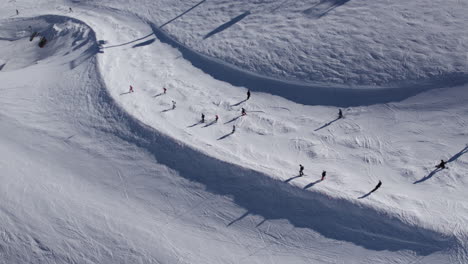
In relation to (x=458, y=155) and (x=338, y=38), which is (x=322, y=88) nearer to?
(x=338, y=38)

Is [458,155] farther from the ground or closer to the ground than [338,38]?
closer to the ground

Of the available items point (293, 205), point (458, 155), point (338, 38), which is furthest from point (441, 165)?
point (338, 38)

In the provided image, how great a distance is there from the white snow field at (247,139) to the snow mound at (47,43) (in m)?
0.59

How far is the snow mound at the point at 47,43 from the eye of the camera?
36812mm

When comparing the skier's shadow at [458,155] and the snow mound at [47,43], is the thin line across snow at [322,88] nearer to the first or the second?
the skier's shadow at [458,155]

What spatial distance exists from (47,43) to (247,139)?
31.4 m

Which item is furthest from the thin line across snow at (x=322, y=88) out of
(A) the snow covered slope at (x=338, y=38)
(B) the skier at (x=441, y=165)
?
(B) the skier at (x=441, y=165)

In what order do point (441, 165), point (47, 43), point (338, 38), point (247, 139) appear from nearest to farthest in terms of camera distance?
point (441, 165), point (247, 139), point (338, 38), point (47, 43)

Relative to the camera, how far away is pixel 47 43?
136 ft

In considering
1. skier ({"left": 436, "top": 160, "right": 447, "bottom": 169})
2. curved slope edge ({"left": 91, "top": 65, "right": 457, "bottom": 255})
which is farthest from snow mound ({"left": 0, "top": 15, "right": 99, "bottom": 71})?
skier ({"left": 436, "top": 160, "right": 447, "bottom": 169})

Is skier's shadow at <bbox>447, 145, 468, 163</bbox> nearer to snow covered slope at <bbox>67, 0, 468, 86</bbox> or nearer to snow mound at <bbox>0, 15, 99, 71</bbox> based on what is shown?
snow covered slope at <bbox>67, 0, 468, 86</bbox>

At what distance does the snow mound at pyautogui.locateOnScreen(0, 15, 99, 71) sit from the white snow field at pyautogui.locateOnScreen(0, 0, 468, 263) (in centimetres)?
59

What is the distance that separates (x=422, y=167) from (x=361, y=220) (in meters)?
6.75

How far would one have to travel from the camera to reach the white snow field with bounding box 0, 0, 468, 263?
2055 cm
